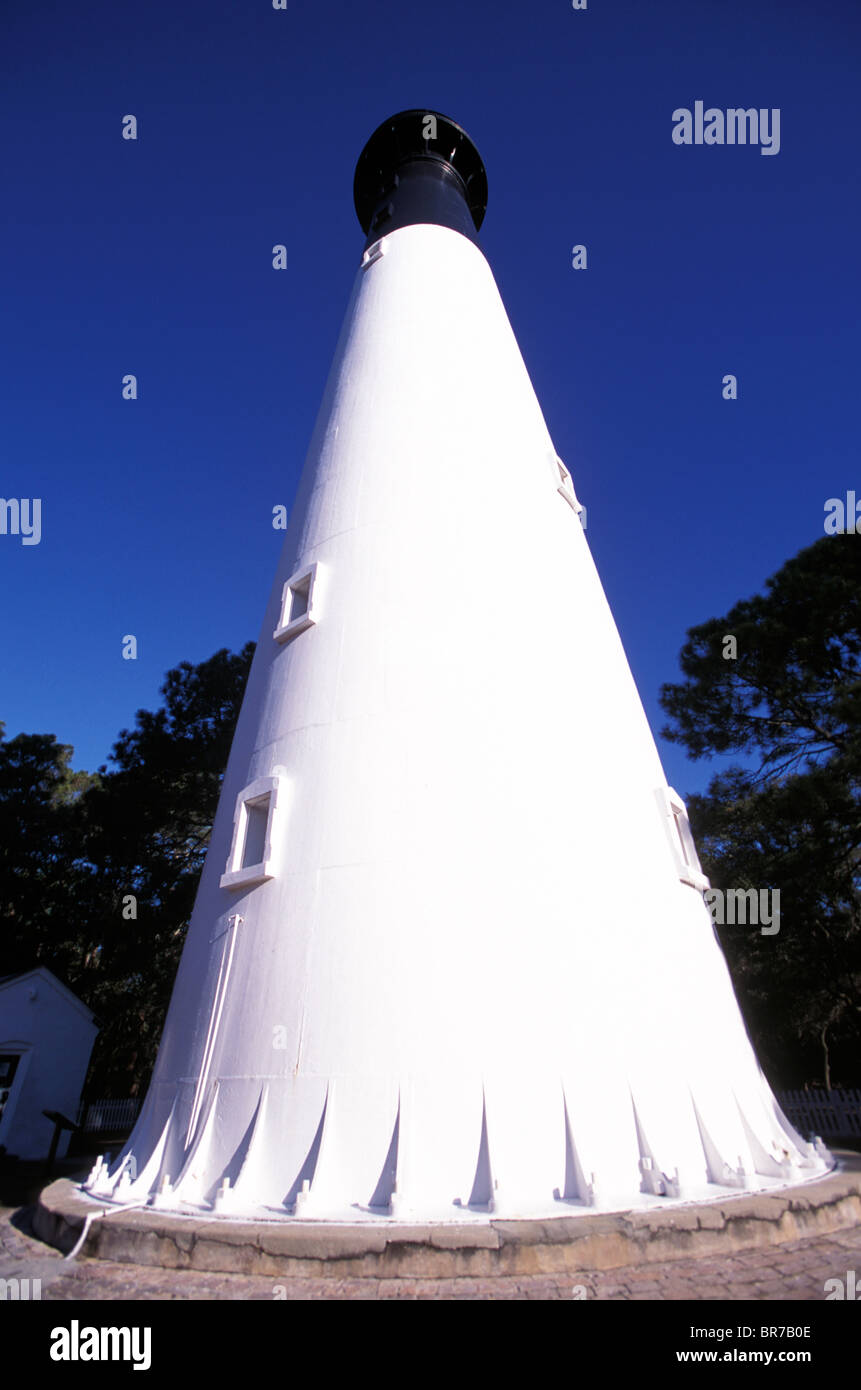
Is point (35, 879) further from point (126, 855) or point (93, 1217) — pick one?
point (93, 1217)

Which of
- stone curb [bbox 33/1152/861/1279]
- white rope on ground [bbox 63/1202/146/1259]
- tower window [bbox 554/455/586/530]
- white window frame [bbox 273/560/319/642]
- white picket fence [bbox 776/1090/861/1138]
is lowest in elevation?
white picket fence [bbox 776/1090/861/1138]

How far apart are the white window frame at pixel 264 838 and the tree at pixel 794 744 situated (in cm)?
940

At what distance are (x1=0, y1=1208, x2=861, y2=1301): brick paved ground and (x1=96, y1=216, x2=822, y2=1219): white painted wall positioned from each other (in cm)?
→ 47

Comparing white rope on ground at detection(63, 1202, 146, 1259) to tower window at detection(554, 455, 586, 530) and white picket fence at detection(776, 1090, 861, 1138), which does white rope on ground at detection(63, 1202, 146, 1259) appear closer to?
tower window at detection(554, 455, 586, 530)

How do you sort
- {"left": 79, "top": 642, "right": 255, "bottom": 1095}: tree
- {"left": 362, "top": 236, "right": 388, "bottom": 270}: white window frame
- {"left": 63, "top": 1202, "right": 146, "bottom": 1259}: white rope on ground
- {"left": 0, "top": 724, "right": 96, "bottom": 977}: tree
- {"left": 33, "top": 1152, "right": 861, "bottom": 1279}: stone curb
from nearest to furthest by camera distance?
{"left": 33, "top": 1152, "right": 861, "bottom": 1279}: stone curb, {"left": 63, "top": 1202, "right": 146, "bottom": 1259}: white rope on ground, {"left": 362, "top": 236, "right": 388, "bottom": 270}: white window frame, {"left": 79, "top": 642, "right": 255, "bottom": 1095}: tree, {"left": 0, "top": 724, "right": 96, "bottom": 977}: tree

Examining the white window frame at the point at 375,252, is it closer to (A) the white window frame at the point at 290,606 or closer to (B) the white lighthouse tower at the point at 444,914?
(B) the white lighthouse tower at the point at 444,914

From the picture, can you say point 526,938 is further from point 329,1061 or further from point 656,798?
point 656,798

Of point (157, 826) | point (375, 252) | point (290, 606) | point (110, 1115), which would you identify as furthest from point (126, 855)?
point (375, 252)

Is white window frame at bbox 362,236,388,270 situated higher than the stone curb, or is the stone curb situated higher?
white window frame at bbox 362,236,388,270

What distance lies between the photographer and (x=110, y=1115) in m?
17.6

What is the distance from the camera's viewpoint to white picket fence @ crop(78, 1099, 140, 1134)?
54.7 feet

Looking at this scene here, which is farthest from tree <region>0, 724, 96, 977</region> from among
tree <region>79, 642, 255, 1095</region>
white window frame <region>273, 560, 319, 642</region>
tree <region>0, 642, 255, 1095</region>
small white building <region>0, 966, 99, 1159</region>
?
white window frame <region>273, 560, 319, 642</region>

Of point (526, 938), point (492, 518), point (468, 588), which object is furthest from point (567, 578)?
point (526, 938)
